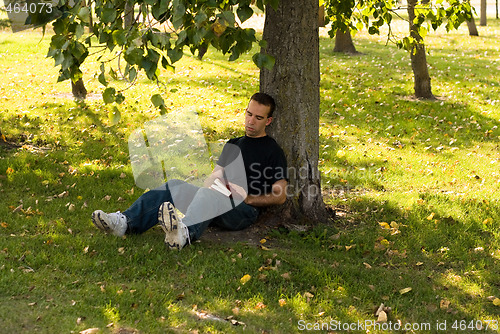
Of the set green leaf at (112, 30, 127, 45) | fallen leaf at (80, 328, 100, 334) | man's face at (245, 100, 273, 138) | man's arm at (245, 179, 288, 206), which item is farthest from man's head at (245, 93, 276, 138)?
fallen leaf at (80, 328, 100, 334)

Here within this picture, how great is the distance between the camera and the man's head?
5148mm

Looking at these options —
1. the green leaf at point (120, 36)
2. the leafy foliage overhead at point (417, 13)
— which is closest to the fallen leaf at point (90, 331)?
the green leaf at point (120, 36)

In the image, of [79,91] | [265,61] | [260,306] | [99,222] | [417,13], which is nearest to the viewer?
[265,61]

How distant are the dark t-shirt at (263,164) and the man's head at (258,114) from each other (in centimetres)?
9

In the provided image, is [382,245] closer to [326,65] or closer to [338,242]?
[338,242]

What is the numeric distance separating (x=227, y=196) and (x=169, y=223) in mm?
680

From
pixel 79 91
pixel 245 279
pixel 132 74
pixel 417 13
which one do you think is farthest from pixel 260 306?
pixel 79 91

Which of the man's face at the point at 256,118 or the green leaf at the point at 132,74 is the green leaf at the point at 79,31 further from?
the man's face at the point at 256,118

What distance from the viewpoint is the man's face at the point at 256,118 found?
5148 mm

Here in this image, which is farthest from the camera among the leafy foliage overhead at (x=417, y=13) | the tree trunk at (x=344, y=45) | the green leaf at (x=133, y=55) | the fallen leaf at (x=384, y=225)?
the tree trunk at (x=344, y=45)

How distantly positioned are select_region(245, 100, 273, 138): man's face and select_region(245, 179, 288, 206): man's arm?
55 centimetres

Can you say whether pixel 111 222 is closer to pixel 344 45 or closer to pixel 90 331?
pixel 90 331

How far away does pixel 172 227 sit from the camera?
4605 mm

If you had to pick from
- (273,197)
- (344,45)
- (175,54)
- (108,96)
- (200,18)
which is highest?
(200,18)
